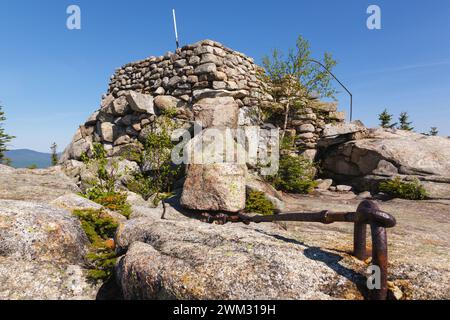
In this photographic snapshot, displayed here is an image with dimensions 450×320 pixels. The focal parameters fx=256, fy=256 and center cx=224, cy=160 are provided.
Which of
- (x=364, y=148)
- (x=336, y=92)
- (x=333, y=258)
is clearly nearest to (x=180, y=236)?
(x=333, y=258)

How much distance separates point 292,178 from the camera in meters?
12.2

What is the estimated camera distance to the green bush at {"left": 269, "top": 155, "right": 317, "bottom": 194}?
39.2 ft

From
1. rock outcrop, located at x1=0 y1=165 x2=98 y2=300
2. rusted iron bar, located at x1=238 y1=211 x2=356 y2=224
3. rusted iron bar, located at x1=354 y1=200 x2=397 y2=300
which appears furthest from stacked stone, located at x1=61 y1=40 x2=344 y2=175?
rusted iron bar, located at x1=354 y1=200 x2=397 y2=300

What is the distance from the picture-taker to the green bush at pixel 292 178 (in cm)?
1195

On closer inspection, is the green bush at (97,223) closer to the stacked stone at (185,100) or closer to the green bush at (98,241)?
the green bush at (98,241)

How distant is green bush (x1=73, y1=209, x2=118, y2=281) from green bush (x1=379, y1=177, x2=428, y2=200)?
11.4 metres

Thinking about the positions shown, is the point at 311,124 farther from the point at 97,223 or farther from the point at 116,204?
the point at 97,223

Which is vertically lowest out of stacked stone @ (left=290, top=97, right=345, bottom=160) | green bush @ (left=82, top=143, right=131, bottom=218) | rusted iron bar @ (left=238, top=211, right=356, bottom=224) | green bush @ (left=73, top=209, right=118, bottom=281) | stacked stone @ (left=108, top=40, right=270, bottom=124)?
green bush @ (left=73, top=209, right=118, bottom=281)

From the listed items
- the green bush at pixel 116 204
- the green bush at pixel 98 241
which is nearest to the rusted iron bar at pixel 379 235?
the green bush at pixel 98 241

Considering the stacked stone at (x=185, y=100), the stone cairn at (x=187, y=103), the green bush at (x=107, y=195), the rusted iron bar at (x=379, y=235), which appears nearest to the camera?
the rusted iron bar at (x=379, y=235)

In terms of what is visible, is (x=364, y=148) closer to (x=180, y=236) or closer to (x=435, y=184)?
(x=435, y=184)

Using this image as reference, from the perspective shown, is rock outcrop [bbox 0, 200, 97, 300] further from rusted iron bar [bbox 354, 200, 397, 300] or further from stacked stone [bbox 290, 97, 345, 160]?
stacked stone [bbox 290, 97, 345, 160]

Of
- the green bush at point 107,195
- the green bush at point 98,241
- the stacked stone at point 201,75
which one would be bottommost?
the green bush at point 98,241

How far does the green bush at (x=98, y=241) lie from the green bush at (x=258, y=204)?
4.01 metres
